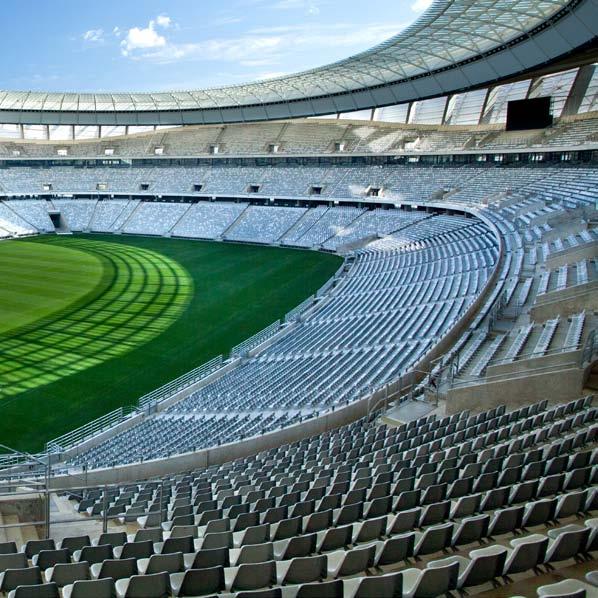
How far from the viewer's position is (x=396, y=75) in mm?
45125

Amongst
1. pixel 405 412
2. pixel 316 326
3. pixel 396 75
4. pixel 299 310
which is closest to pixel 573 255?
pixel 316 326

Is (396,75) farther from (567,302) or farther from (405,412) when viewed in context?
(405,412)

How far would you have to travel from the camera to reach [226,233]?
52.1 m

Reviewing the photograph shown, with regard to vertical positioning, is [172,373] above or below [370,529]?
below

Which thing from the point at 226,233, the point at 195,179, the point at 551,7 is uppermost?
the point at 551,7

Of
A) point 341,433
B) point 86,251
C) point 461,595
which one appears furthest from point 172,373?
point 86,251

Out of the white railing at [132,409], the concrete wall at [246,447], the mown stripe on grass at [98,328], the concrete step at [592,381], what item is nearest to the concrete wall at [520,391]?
the concrete step at [592,381]

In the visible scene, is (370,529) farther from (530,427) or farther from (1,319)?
(1,319)

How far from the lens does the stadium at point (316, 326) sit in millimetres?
5871

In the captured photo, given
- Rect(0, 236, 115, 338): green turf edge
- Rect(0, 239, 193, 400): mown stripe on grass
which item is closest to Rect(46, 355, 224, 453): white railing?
Rect(0, 239, 193, 400): mown stripe on grass

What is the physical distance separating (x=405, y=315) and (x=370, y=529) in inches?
630

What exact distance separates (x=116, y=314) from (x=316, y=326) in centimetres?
981

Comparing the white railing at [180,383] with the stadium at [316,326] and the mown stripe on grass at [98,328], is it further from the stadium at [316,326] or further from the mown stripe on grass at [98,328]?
the mown stripe on grass at [98,328]

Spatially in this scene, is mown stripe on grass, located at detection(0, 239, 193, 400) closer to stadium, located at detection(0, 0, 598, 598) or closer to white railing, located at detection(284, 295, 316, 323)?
stadium, located at detection(0, 0, 598, 598)
